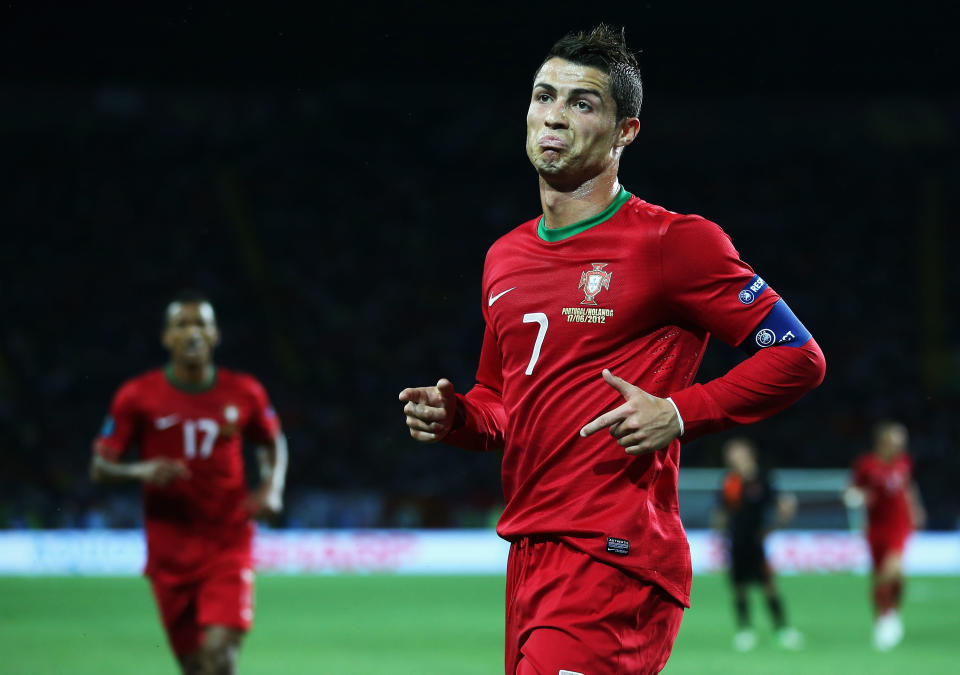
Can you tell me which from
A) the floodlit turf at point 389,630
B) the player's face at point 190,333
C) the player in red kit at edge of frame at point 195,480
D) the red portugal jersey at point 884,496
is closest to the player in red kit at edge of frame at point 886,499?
the red portugal jersey at point 884,496

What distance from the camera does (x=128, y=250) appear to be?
27.4 m

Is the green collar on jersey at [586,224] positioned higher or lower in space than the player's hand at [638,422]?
higher

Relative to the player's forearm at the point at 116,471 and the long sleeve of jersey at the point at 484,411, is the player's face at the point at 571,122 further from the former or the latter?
the player's forearm at the point at 116,471

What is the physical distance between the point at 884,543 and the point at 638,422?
11083 mm

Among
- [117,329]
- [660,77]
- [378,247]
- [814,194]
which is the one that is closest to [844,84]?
[660,77]

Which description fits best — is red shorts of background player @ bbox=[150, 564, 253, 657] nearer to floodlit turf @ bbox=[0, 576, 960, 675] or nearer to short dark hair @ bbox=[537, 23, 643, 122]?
floodlit turf @ bbox=[0, 576, 960, 675]

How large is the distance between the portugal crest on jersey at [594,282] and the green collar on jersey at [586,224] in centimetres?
14

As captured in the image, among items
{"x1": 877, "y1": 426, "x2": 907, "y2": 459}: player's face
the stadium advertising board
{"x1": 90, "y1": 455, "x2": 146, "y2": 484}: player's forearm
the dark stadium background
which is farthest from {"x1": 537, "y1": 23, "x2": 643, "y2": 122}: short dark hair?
the stadium advertising board

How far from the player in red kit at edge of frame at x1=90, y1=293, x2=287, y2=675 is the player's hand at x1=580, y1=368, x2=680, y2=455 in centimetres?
387

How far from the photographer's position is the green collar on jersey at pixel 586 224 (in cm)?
337

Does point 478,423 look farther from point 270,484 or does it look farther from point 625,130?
point 270,484

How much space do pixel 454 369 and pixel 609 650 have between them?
21676mm

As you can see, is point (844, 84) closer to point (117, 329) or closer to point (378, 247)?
point (378, 247)

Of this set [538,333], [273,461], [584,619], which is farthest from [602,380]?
[273,461]
